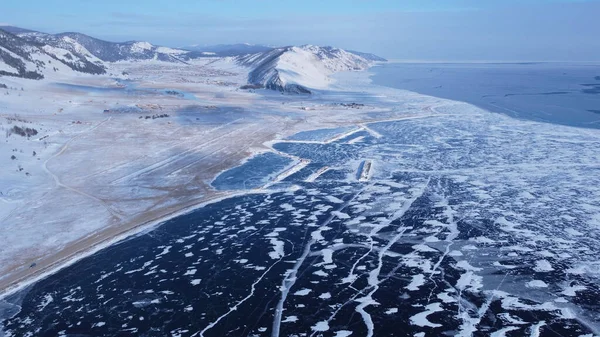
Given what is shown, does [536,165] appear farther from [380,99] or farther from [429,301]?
[380,99]

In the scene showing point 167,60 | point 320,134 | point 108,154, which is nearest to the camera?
point 108,154

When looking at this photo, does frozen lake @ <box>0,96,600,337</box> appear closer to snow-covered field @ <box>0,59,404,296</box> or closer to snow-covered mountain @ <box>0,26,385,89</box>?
snow-covered field @ <box>0,59,404,296</box>

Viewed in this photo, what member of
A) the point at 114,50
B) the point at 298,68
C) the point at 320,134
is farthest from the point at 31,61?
the point at 114,50

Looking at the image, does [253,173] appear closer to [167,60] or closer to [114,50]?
[167,60]

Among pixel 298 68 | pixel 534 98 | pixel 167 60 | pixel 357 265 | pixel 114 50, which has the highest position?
pixel 114 50

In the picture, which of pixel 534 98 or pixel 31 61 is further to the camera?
pixel 31 61

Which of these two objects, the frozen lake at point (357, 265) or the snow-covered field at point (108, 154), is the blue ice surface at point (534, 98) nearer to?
the snow-covered field at point (108, 154)

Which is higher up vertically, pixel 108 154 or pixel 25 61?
pixel 25 61

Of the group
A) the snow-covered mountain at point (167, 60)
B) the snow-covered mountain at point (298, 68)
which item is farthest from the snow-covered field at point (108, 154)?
the snow-covered mountain at point (298, 68)
